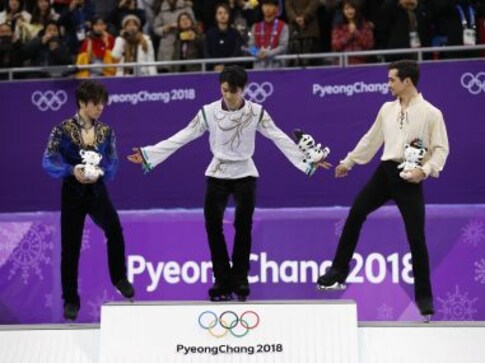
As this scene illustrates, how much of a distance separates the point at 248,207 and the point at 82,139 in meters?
1.37

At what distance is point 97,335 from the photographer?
7.42 metres

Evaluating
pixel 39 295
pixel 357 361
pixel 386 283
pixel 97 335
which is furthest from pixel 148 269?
pixel 357 361

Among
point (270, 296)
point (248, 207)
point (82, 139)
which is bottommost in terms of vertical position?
point (270, 296)

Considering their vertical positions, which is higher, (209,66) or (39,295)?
(209,66)

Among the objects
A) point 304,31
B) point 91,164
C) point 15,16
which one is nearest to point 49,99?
point 15,16

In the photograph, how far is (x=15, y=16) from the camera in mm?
13438

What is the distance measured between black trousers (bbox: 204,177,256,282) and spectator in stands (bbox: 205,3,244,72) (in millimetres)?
4394

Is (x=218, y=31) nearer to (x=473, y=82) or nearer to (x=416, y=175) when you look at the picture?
(x=473, y=82)

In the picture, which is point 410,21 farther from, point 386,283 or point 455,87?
point 386,283

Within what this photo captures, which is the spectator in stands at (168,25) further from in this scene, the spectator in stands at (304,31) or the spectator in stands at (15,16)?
the spectator in stands at (15,16)

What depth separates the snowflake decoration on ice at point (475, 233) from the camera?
9.99 metres

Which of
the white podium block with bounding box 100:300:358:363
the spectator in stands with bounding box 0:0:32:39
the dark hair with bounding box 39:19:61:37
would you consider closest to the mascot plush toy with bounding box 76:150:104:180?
the white podium block with bounding box 100:300:358:363

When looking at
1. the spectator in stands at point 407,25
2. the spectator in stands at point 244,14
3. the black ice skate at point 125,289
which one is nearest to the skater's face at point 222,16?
the spectator in stands at point 244,14

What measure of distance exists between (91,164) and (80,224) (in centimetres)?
53
